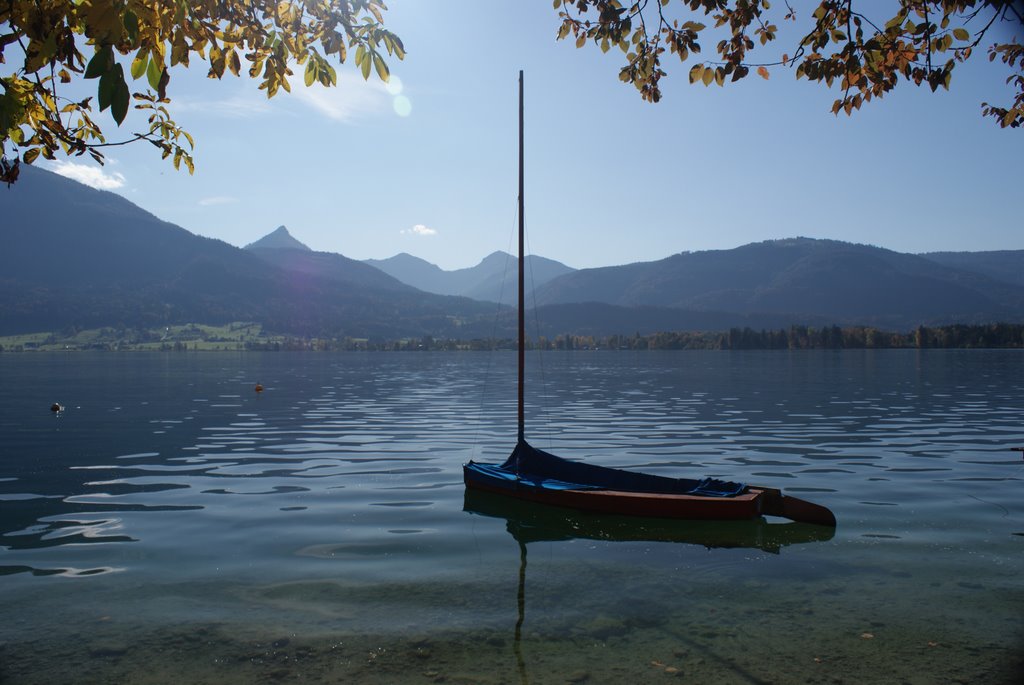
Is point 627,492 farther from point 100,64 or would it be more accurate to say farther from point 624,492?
point 100,64

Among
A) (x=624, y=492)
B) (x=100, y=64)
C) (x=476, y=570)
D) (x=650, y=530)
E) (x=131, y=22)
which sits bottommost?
(x=476, y=570)

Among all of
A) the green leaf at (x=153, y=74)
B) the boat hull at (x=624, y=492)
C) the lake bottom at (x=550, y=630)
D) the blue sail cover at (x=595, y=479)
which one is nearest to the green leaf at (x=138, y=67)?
the green leaf at (x=153, y=74)

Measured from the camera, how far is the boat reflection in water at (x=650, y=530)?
→ 888 inches

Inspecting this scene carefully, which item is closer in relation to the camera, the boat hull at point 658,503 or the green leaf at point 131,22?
the green leaf at point 131,22

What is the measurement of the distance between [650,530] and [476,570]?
6570 mm

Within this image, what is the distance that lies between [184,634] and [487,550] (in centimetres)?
902

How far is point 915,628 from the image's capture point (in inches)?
603

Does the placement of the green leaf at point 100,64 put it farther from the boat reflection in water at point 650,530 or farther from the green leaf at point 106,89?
the boat reflection in water at point 650,530

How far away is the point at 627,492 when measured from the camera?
2462cm

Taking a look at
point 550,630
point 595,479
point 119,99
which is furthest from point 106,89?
point 595,479

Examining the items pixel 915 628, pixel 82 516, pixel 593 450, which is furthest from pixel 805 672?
pixel 593 450

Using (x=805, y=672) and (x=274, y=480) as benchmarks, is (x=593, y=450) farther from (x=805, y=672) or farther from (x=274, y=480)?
(x=805, y=672)

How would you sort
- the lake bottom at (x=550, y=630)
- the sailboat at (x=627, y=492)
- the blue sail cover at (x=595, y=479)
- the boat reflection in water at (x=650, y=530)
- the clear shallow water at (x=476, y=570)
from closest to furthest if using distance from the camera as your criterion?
the lake bottom at (x=550, y=630), the clear shallow water at (x=476, y=570), the boat reflection in water at (x=650, y=530), the sailboat at (x=627, y=492), the blue sail cover at (x=595, y=479)

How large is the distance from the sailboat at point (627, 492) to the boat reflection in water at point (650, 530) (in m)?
0.46
